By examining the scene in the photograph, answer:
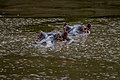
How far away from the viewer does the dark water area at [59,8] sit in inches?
1115

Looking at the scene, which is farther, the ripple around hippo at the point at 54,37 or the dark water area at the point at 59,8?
the dark water area at the point at 59,8

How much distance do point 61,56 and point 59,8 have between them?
14.4 metres

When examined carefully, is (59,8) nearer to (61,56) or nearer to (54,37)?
(54,37)

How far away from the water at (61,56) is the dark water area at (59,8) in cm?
473

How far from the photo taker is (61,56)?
17531 mm

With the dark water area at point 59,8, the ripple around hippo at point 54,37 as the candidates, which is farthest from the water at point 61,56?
the dark water area at point 59,8

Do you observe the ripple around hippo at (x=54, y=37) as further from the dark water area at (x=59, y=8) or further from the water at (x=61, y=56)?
the dark water area at (x=59, y=8)

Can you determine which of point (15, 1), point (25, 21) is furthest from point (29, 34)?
point (15, 1)

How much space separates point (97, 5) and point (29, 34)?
12192mm

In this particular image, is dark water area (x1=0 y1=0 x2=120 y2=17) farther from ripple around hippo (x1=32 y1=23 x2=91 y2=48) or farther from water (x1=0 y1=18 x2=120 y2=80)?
ripple around hippo (x1=32 y1=23 x2=91 y2=48)

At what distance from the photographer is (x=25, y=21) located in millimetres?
25906

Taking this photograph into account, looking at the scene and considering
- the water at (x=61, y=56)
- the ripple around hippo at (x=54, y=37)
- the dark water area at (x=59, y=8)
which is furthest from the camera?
the dark water area at (x=59, y=8)

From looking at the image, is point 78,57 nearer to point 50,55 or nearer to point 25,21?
point 50,55

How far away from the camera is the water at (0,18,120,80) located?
1512cm
